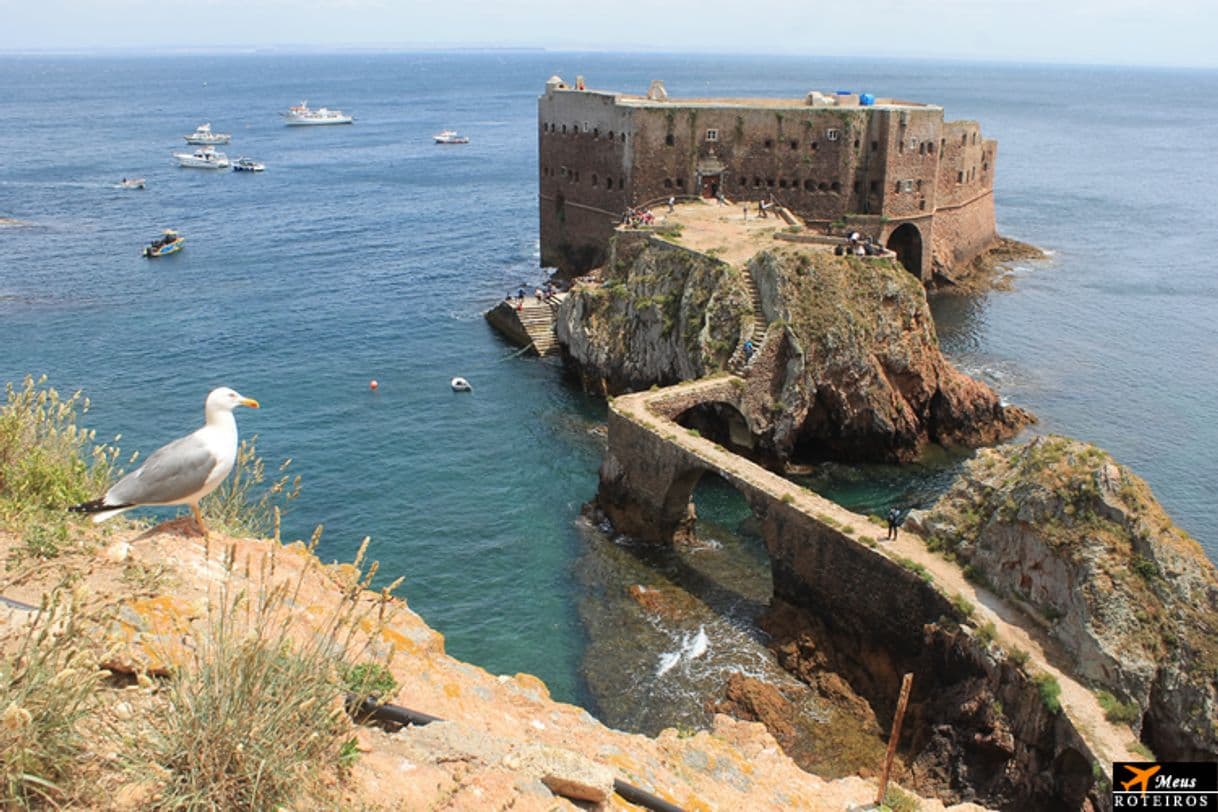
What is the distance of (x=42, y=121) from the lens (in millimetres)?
157125

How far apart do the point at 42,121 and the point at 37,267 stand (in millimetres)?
112180

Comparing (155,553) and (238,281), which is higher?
(155,553)

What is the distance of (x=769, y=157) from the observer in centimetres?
5525

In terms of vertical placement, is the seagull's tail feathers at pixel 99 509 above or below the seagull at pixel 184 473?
below

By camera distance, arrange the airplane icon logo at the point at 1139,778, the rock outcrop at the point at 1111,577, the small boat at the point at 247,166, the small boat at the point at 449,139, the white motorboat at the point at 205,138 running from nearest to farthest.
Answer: the airplane icon logo at the point at 1139,778 → the rock outcrop at the point at 1111,577 → the small boat at the point at 247,166 → the white motorboat at the point at 205,138 → the small boat at the point at 449,139

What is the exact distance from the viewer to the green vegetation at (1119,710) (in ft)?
63.4

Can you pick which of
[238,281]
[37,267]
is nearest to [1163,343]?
[238,281]

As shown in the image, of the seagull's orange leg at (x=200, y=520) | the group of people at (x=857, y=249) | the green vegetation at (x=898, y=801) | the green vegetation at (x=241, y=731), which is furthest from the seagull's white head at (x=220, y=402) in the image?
the group of people at (x=857, y=249)

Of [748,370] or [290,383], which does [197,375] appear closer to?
[290,383]

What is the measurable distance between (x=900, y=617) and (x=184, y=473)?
1903 centimetres

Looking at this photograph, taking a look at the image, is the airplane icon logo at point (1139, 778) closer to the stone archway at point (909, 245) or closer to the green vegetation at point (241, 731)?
the green vegetation at point (241, 731)

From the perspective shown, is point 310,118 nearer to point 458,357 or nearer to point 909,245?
point 458,357

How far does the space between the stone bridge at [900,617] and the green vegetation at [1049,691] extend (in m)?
0.07

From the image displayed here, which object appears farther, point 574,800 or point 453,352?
Result: point 453,352
